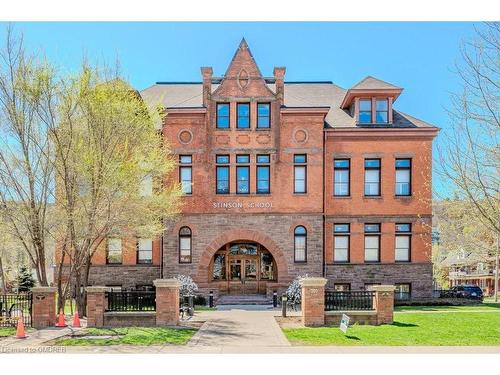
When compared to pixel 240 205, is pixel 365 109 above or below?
above

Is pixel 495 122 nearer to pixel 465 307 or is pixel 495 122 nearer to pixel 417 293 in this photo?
pixel 465 307

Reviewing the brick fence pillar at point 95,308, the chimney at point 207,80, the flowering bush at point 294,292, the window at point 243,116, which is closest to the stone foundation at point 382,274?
the flowering bush at point 294,292

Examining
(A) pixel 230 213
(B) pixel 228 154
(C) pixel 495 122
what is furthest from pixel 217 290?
(C) pixel 495 122

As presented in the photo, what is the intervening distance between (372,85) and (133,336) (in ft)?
57.6

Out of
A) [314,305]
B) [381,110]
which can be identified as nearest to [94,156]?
[314,305]

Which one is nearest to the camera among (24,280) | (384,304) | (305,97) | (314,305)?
(314,305)

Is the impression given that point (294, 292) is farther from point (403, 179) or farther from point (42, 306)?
point (42, 306)

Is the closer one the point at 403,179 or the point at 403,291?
the point at 403,291

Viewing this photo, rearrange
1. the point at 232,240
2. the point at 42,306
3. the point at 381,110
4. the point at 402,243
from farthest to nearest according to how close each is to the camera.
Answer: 1. the point at 381,110
2. the point at 402,243
3. the point at 232,240
4. the point at 42,306

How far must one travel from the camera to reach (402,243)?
24125 millimetres

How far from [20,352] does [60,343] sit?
3.07ft

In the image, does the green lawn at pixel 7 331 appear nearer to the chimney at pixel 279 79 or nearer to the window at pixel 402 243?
the chimney at pixel 279 79

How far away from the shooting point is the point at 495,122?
1211 centimetres

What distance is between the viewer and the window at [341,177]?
79.5ft
